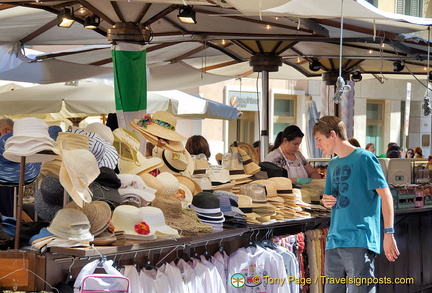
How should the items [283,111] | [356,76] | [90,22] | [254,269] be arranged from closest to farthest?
1. [254,269]
2. [90,22]
3. [356,76]
4. [283,111]

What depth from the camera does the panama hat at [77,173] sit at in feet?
13.6

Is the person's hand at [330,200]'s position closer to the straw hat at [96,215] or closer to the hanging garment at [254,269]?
the hanging garment at [254,269]

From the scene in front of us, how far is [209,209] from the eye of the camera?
570 centimetres

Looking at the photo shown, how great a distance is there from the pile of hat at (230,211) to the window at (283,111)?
1839cm

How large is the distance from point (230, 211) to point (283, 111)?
62.2 feet

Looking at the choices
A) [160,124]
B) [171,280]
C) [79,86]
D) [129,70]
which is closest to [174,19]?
[129,70]

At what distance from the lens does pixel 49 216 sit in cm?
457

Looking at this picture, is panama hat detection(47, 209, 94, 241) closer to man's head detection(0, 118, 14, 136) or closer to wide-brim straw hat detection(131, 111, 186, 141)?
wide-brim straw hat detection(131, 111, 186, 141)

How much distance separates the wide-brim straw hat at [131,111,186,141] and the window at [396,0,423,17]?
23133mm

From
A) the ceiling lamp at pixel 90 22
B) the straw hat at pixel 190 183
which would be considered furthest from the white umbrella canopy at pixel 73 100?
the straw hat at pixel 190 183

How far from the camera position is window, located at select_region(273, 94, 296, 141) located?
2470 centimetres

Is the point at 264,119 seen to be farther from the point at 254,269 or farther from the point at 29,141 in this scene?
the point at 29,141

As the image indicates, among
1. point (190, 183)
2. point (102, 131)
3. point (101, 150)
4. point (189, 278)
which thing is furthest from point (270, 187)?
point (101, 150)

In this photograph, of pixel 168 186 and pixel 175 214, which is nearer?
pixel 175 214
